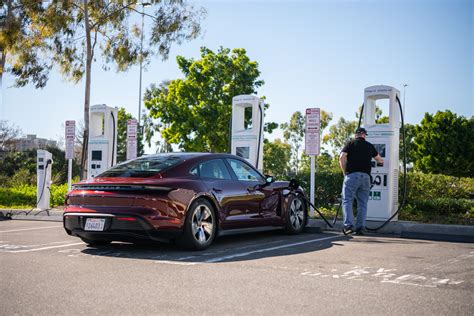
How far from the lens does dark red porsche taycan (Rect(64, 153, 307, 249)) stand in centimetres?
700

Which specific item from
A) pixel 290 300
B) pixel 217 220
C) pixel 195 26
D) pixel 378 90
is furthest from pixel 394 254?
pixel 195 26

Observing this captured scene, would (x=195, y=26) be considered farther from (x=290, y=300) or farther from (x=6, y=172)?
(x=6, y=172)

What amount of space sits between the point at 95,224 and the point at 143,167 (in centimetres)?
105

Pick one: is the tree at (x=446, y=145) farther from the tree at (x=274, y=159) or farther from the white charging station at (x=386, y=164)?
the white charging station at (x=386, y=164)

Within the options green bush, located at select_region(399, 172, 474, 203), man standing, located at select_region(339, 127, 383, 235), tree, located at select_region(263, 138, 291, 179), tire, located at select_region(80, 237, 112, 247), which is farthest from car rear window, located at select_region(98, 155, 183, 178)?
tree, located at select_region(263, 138, 291, 179)

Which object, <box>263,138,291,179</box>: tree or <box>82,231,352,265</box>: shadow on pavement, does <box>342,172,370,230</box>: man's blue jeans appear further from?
<box>263,138,291,179</box>: tree

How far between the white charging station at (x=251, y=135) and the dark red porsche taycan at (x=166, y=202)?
4839mm

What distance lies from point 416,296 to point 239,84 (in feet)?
128

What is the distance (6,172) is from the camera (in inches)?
1455

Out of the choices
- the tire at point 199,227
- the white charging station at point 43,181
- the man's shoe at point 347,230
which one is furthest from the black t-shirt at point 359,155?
the white charging station at point 43,181

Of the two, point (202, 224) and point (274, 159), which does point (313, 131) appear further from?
point (274, 159)

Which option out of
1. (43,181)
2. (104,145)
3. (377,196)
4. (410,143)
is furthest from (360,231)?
(410,143)

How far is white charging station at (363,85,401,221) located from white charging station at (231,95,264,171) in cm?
297

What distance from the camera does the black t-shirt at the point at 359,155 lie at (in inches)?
378
